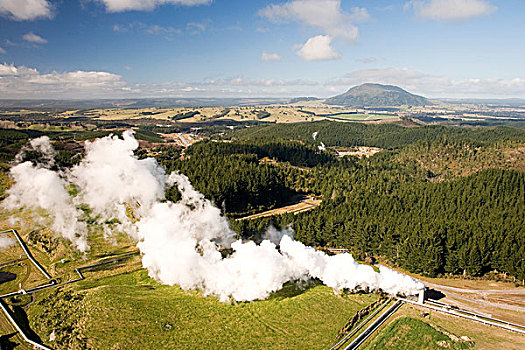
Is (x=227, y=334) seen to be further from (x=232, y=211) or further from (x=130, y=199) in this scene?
(x=232, y=211)

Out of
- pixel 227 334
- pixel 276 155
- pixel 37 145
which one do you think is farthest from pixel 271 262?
pixel 37 145

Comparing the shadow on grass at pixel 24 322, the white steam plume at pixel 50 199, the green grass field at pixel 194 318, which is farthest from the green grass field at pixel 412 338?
the white steam plume at pixel 50 199

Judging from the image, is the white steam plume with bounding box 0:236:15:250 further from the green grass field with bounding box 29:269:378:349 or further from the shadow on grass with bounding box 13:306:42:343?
the green grass field with bounding box 29:269:378:349

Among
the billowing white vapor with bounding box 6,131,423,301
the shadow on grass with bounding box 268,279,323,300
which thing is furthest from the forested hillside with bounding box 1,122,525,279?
the shadow on grass with bounding box 268,279,323,300

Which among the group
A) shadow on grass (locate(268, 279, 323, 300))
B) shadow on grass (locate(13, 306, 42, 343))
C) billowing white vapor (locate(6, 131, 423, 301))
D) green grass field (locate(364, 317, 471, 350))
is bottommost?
green grass field (locate(364, 317, 471, 350))

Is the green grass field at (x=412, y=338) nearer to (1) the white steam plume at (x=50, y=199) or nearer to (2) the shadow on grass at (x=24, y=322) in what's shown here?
(2) the shadow on grass at (x=24, y=322)

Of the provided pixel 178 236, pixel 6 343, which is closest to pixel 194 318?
pixel 178 236

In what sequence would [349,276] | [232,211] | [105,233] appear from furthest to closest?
1. [232,211]
2. [105,233]
3. [349,276]
